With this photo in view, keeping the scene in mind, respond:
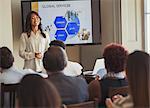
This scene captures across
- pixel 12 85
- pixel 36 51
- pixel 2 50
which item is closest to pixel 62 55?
pixel 12 85

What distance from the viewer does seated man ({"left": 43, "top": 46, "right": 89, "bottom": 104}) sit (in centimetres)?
278

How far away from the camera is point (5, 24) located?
5.34 meters

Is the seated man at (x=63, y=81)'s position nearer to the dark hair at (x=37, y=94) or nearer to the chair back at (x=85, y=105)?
the chair back at (x=85, y=105)

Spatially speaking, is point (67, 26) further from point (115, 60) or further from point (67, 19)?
point (115, 60)

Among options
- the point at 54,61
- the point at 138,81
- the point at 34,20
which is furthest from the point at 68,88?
the point at 34,20

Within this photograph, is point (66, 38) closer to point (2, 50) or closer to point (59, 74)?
point (2, 50)

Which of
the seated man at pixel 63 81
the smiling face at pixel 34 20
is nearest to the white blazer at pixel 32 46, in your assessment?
the smiling face at pixel 34 20

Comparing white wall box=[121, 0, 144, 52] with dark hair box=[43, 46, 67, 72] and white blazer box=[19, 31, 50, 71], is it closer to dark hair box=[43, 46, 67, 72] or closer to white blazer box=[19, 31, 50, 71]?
white blazer box=[19, 31, 50, 71]

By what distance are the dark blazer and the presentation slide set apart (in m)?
3.23

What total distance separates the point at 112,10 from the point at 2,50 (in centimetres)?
295

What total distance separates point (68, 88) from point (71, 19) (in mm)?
3442

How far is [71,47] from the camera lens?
6.68 metres

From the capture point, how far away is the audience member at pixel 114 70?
123 inches

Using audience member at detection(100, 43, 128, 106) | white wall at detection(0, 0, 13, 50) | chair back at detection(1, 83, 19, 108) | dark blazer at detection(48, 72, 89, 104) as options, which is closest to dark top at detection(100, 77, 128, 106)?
audience member at detection(100, 43, 128, 106)
